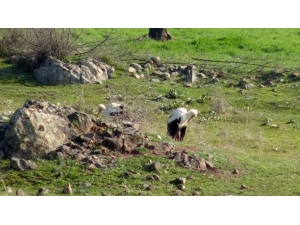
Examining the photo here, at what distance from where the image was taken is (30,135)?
8.49 m

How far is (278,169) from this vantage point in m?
9.52

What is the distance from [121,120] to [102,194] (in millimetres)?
2034

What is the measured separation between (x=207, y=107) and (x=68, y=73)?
118 inches

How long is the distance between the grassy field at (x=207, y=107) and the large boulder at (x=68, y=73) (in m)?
0.20

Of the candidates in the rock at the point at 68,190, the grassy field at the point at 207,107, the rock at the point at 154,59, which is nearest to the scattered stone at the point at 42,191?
the grassy field at the point at 207,107

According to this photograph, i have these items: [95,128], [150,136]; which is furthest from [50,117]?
[150,136]

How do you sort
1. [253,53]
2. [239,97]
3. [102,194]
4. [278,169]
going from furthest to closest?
[253,53] → [239,97] → [278,169] → [102,194]

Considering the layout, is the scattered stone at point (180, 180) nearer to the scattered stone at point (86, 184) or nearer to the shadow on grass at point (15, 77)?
the scattered stone at point (86, 184)

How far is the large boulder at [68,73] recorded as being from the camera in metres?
15.6

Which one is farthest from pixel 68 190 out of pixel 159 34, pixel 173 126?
pixel 159 34

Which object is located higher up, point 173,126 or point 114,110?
point 114,110

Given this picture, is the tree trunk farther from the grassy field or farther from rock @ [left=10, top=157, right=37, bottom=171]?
rock @ [left=10, top=157, right=37, bottom=171]

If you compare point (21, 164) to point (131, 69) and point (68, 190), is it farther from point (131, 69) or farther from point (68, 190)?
point (131, 69)

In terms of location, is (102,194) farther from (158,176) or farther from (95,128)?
(95,128)
